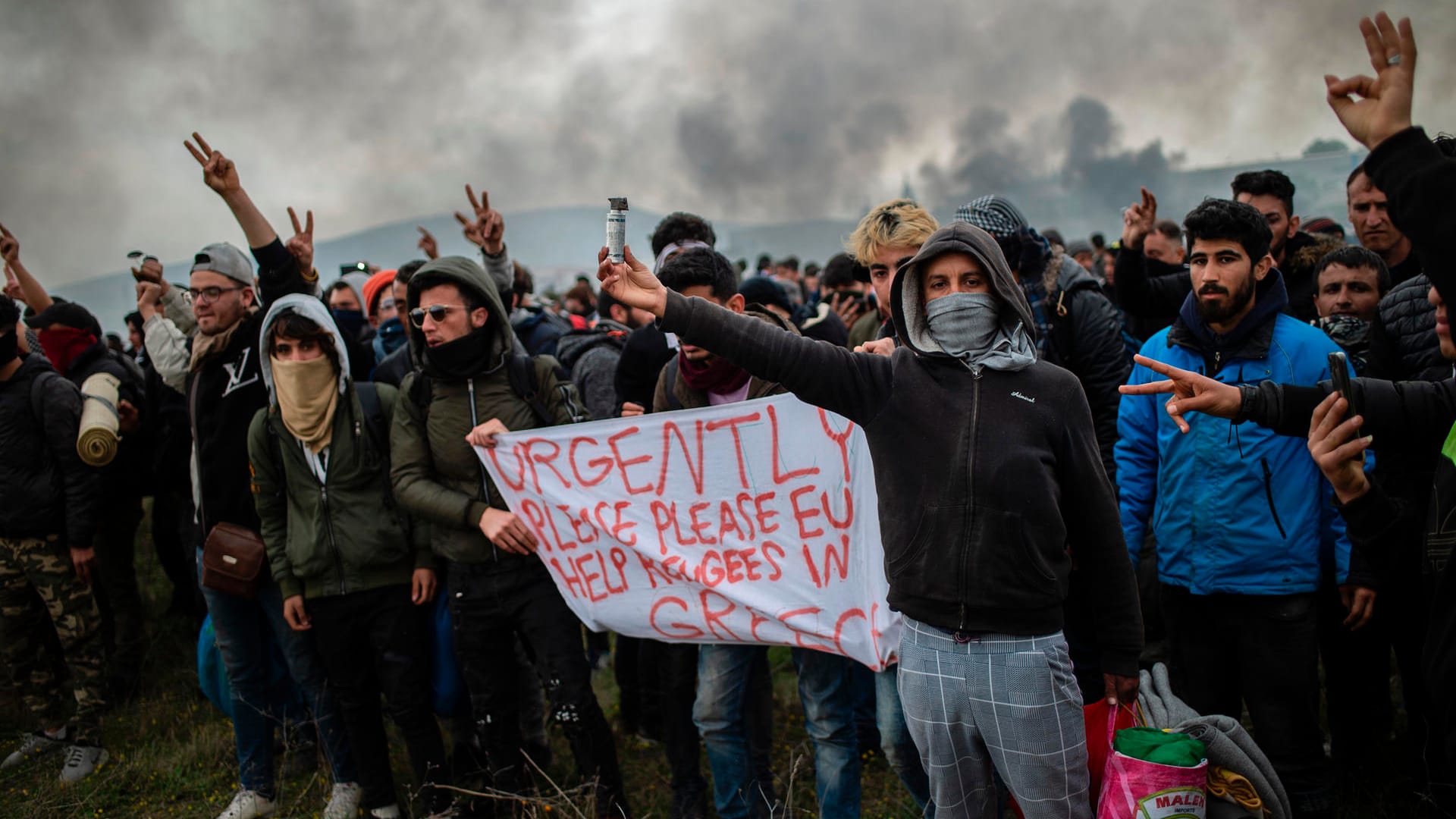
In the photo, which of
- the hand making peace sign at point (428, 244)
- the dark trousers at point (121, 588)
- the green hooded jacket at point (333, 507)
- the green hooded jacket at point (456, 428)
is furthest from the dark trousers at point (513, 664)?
the dark trousers at point (121, 588)

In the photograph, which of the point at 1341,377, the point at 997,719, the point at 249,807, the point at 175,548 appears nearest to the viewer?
the point at 1341,377

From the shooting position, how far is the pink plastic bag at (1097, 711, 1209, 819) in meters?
2.57

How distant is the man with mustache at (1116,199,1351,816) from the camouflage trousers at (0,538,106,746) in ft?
19.9

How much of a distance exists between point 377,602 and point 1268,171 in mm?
5057

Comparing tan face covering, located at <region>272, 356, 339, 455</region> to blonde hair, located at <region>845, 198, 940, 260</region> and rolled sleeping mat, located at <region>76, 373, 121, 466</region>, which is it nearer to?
rolled sleeping mat, located at <region>76, 373, 121, 466</region>

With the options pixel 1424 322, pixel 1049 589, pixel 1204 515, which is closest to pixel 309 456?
pixel 1049 589

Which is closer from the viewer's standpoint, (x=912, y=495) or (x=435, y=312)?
(x=912, y=495)

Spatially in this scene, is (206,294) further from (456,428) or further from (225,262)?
(456,428)

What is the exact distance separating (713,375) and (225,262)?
2.81 m

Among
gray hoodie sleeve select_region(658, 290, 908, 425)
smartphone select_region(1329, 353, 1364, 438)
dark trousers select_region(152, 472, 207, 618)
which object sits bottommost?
dark trousers select_region(152, 472, 207, 618)

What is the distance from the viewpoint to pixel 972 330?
2658 mm

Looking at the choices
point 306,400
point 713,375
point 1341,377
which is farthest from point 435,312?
point 1341,377

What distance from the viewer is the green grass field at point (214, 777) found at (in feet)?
14.0

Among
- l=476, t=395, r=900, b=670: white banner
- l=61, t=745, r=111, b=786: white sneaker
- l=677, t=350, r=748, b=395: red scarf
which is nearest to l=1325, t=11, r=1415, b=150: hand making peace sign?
l=476, t=395, r=900, b=670: white banner
